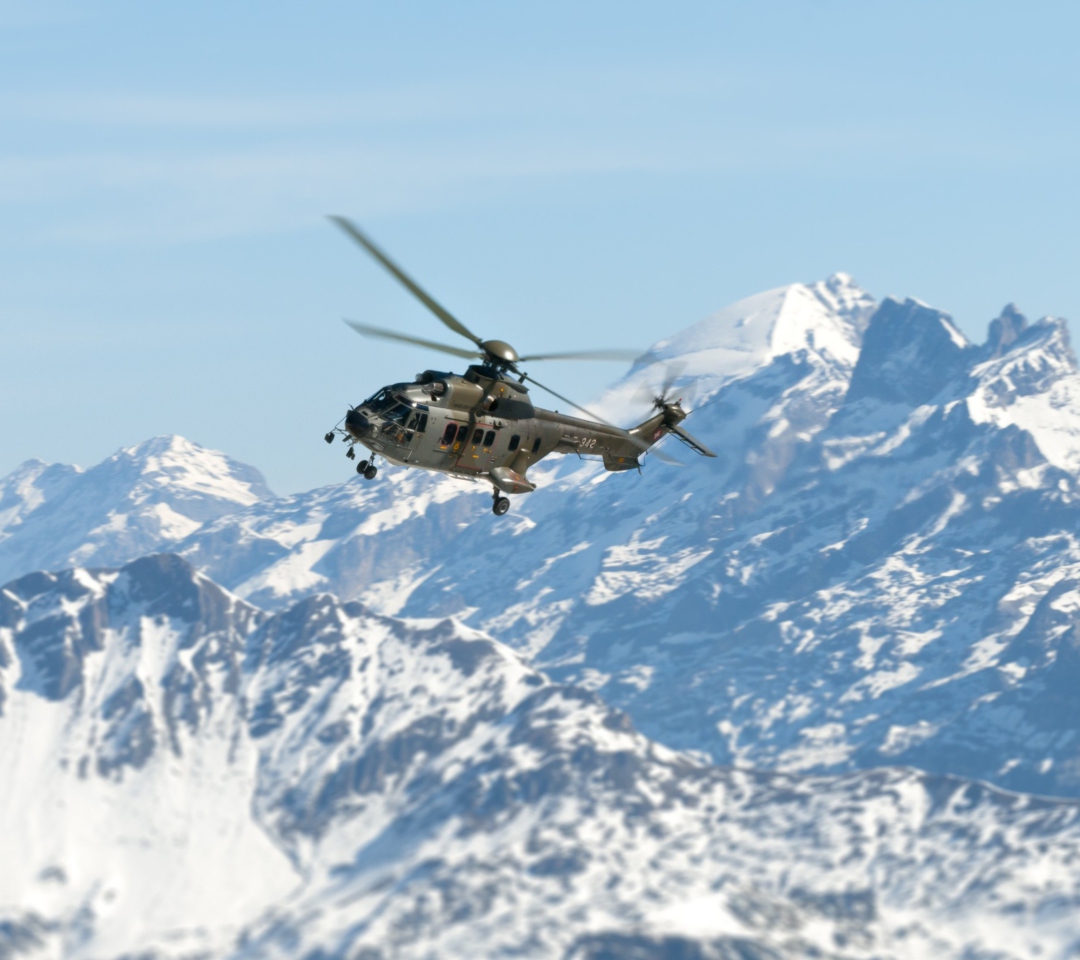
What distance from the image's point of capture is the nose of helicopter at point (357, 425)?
142m

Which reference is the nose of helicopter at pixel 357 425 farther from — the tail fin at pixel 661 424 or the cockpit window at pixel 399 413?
the tail fin at pixel 661 424

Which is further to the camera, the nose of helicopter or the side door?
the side door

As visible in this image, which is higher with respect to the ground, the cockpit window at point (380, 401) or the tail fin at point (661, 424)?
the cockpit window at point (380, 401)

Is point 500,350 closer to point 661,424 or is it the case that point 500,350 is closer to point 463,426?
point 463,426

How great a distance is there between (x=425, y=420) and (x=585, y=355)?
15.5 metres

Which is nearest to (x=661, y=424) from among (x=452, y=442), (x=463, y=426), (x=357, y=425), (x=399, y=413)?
(x=463, y=426)

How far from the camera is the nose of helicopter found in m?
142

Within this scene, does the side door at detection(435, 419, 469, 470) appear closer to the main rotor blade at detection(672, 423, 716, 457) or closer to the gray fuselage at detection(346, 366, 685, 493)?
the gray fuselage at detection(346, 366, 685, 493)

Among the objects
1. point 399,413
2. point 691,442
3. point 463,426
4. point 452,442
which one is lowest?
point 691,442

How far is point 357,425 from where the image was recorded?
142m

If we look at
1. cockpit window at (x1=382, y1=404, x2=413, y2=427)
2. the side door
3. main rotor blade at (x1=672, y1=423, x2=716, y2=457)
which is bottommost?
main rotor blade at (x1=672, y1=423, x2=716, y2=457)

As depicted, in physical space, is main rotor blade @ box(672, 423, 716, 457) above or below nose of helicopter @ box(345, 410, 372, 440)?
below

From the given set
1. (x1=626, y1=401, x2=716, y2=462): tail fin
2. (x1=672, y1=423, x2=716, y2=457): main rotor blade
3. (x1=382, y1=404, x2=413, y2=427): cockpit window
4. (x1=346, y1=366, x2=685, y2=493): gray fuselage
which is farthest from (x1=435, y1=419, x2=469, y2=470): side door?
(x1=626, y1=401, x2=716, y2=462): tail fin

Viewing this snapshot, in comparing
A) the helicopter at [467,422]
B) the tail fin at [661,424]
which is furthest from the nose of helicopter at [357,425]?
the tail fin at [661,424]
